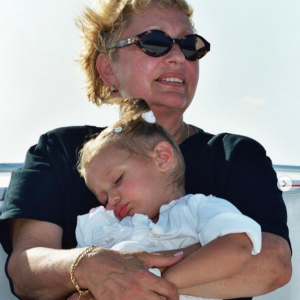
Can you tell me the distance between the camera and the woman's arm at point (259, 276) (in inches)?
75.0

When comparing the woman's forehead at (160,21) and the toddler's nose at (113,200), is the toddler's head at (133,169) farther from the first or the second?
the woman's forehead at (160,21)

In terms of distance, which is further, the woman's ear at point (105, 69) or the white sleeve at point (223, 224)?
the woman's ear at point (105, 69)

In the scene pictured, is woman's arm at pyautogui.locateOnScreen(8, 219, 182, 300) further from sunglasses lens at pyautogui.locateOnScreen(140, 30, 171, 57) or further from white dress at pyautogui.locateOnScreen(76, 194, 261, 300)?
sunglasses lens at pyautogui.locateOnScreen(140, 30, 171, 57)

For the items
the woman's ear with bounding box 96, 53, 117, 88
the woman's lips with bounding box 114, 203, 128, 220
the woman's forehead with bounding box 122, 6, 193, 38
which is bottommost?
the woman's lips with bounding box 114, 203, 128, 220

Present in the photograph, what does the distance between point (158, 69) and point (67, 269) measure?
1.27 metres

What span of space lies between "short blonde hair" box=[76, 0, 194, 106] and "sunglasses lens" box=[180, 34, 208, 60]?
0.19 metres

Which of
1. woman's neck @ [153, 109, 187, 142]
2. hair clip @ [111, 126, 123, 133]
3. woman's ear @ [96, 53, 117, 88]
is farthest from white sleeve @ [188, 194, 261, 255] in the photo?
woman's ear @ [96, 53, 117, 88]

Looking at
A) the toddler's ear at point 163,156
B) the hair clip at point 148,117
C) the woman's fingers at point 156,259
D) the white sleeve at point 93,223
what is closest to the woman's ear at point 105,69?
the hair clip at point 148,117

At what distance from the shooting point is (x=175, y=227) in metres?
1.95

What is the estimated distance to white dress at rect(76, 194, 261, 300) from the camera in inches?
71.9

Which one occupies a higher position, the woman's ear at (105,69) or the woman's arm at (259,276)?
the woman's ear at (105,69)

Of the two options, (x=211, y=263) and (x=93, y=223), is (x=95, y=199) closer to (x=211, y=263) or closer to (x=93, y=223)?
(x=93, y=223)

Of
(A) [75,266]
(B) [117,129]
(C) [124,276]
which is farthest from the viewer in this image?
(B) [117,129]

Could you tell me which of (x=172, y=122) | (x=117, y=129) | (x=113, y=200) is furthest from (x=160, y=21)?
(x=113, y=200)
